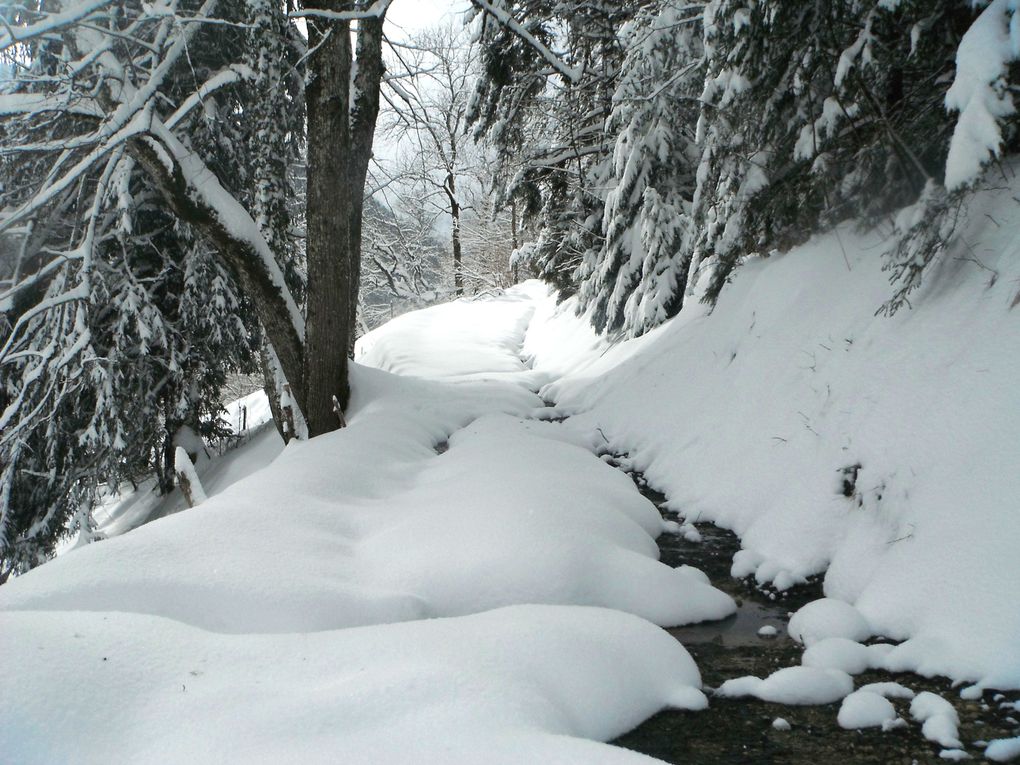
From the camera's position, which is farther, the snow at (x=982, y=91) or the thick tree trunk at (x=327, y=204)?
the thick tree trunk at (x=327, y=204)

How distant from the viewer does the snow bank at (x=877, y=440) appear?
2.50m

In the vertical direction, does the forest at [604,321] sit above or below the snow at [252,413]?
above

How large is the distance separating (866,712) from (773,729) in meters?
0.30

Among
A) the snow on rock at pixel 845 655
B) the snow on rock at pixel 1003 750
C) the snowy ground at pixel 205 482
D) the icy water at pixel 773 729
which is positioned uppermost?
the snow on rock at pixel 1003 750

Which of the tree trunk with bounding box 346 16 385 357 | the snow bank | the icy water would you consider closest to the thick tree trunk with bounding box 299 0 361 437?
the tree trunk with bounding box 346 16 385 357

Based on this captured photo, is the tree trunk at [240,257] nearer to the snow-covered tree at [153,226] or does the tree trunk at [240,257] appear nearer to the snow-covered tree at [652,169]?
the snow-covered tree at [153,226]

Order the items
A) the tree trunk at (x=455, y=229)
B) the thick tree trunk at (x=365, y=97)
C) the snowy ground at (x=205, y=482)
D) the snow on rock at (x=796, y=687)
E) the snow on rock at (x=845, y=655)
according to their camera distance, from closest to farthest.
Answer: the snow on rock at (x=796, y=687) → the snow on rock at (x=845, y=655) → the thick tree trunk at (x=365, y=97) → the snowy ground at (x=205, y=482) → the tree trunk at (x=455, y=229)

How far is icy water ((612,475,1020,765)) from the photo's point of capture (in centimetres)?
207

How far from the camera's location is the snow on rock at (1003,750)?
1.93 metres

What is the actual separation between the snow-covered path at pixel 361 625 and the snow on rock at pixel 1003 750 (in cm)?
86

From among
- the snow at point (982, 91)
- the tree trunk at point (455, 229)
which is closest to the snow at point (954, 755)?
the snow at point (982, 91)

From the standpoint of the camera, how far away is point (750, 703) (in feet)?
8.02

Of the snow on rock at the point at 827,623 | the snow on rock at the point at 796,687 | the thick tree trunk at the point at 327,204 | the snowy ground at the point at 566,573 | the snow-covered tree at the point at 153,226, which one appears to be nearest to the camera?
the snowy ground at the point at 566,573

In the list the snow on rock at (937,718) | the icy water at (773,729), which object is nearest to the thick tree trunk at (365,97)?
the icy water at (773,729)
